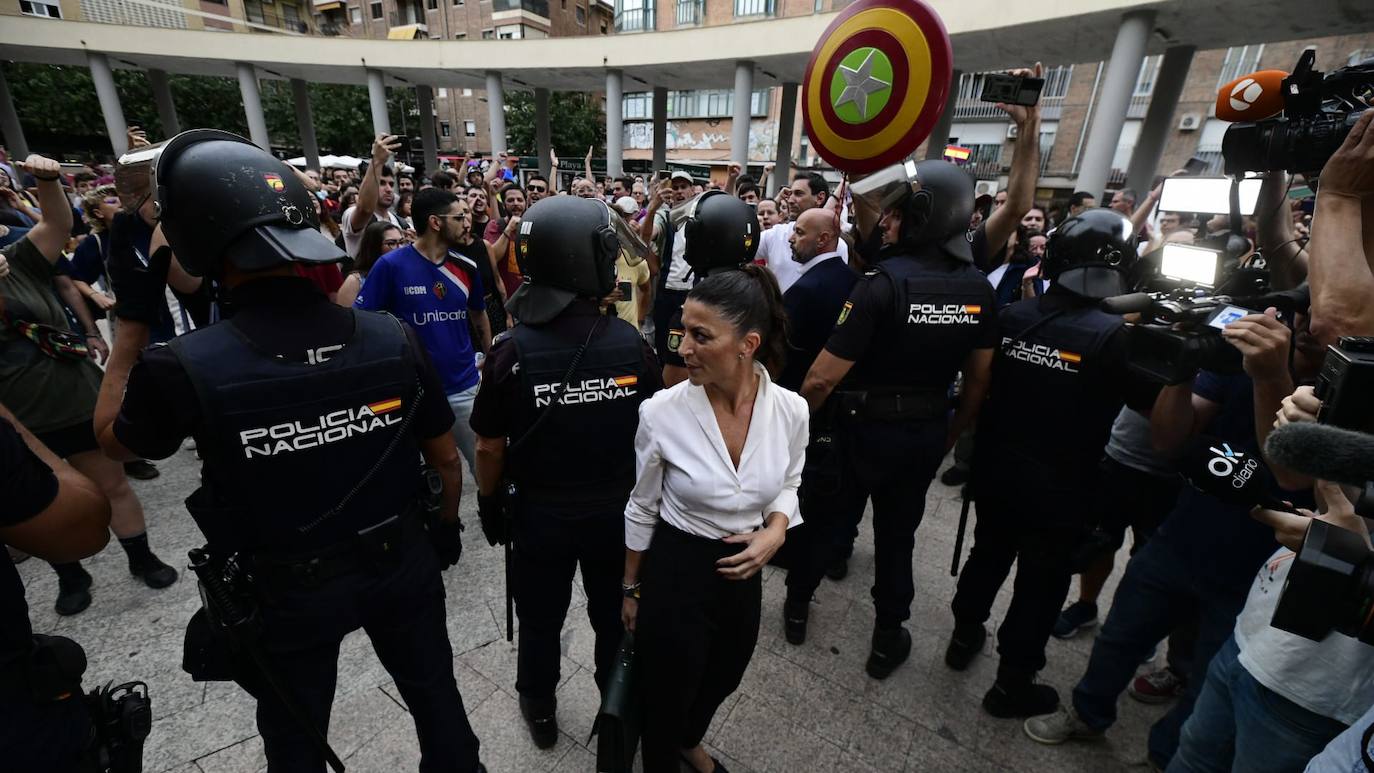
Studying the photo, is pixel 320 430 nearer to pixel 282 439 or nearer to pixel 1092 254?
pixel 282 439

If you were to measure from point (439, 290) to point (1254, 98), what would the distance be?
3.76m

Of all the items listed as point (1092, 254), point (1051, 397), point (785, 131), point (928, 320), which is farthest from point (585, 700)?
point (785, 131)

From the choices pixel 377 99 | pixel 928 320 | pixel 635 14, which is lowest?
pixel 928 320

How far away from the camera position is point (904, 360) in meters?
2.61

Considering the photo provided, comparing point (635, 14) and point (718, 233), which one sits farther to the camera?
point (635, 14)

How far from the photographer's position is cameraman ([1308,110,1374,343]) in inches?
52.2

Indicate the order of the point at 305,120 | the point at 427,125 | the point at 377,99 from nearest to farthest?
the point at 377,99
the point at 305,120
the point at 427,125

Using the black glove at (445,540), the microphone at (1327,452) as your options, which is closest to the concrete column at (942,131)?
the black glove at (445,540)

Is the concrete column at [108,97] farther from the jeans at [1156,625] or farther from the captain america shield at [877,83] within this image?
the jeans at [1156,625]

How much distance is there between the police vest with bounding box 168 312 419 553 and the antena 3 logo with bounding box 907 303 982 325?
201 cm

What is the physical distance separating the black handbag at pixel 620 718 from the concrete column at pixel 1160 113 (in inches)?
538

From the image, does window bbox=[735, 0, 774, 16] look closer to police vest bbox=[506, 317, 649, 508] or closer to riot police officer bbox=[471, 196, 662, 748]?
riot police officer bbox=[471, 196, 662, 748]

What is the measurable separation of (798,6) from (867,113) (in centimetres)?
3697

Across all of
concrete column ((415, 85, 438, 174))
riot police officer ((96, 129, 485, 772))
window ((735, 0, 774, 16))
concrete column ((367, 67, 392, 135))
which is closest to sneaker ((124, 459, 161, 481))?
riot police officer ((96, 129, 485, 772))
